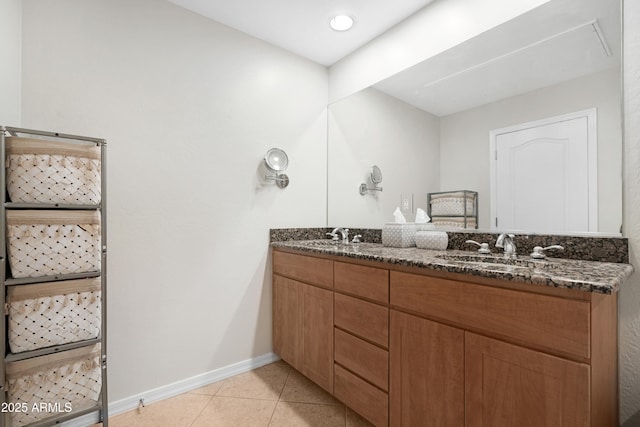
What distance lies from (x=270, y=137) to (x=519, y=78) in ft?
5.24

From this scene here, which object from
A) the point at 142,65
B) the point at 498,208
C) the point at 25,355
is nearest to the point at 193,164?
the point at 142,65

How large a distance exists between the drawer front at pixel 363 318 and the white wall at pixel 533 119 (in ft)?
2.58

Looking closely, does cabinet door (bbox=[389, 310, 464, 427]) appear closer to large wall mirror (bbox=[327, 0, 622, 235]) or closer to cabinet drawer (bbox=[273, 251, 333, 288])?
cabinet drawer (bbox=[273, 251, 333, 288])

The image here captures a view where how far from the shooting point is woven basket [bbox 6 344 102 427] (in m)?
1.17

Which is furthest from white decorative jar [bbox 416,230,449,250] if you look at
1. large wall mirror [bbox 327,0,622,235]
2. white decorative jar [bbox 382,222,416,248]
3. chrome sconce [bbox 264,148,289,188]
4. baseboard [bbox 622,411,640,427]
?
chrome sconce [bbox 264,148,289,188]

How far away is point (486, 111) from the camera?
163 cm

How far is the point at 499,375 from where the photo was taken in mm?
966

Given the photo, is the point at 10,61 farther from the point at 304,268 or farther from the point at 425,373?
the point at 425,373

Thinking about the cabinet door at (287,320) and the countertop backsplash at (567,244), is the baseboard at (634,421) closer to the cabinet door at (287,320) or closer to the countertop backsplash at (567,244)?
the countertop backsplash at (567,244)

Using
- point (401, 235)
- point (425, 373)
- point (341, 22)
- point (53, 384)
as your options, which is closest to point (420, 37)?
point (341, 22)

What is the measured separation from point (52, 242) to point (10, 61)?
85 centimetres

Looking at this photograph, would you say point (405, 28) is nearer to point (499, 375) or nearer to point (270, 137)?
point (270, 137)

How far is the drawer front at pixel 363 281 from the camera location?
1.36m

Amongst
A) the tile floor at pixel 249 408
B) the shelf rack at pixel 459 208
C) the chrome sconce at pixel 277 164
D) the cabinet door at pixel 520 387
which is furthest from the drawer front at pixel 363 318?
the chrome sconce at pixel 277 164
